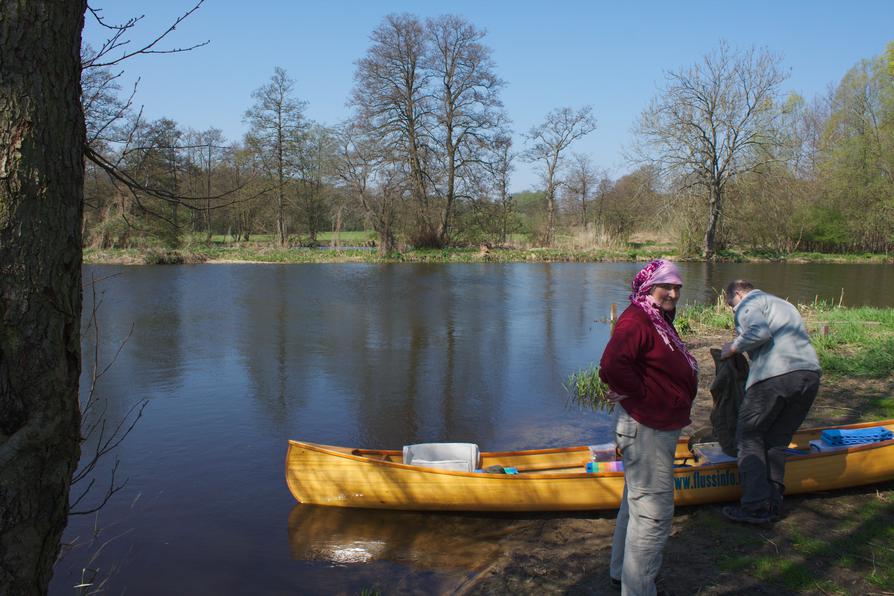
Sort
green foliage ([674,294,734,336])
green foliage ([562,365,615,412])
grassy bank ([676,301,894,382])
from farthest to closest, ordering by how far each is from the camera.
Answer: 1. green foliage ([674,294,734,336])
2. green foliage ([562,365,615,412])
3. grassy bank ([676,301,894,382])

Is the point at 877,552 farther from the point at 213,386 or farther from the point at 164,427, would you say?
the point at 213,386

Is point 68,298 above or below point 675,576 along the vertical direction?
above

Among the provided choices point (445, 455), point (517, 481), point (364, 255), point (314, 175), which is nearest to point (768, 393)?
point (517, 481)

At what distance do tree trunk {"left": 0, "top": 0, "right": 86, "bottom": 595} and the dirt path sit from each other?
9.08 feet

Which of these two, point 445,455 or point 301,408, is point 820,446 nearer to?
point 445,455

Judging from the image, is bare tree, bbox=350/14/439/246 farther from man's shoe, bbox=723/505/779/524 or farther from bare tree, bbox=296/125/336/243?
man's shoe, bbox=723/505/779/524

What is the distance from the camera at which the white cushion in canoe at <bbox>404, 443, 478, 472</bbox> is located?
5.38 metres

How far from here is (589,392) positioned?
8930 mm

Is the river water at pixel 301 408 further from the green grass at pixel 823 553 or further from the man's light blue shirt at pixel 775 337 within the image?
the man's light blue shirt at pixel 775 337

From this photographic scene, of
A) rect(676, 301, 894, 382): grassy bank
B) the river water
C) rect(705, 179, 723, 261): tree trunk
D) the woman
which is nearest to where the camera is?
the woman

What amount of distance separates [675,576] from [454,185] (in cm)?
3118

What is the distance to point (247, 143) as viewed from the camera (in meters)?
32.5

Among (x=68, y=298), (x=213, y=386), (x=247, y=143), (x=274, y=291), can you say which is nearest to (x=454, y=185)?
(x=247, y=143)

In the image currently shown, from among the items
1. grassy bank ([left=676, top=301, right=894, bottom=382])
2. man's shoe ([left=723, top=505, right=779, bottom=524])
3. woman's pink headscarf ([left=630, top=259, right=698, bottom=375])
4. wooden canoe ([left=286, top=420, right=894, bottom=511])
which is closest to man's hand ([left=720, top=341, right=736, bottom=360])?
wooden canoe ([left=286, top=420, right=894, bottom=511])
